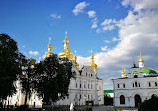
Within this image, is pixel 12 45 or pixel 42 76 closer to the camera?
pixel 12 45

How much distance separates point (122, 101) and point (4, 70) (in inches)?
1310

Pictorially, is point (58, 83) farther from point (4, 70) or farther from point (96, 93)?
point (96, 93)

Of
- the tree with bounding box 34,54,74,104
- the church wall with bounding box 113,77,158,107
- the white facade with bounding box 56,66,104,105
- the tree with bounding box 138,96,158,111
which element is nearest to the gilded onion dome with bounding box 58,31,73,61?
the white facade with bounding box 56,66,104,105

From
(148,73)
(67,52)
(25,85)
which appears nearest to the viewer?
(25,85)

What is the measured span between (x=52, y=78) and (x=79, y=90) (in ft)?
73.2

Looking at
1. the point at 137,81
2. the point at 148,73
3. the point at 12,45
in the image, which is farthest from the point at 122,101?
the point at 12,45

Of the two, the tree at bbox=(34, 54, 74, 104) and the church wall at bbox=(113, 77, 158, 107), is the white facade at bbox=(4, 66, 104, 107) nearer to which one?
the church wall at bbox=(113, 77, 158, 107)

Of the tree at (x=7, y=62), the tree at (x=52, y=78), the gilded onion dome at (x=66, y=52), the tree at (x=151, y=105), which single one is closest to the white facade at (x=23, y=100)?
the gilded onion dome at (x=66, y=52)

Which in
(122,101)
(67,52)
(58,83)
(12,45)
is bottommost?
(122,101)

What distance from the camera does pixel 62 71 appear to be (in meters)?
26.7

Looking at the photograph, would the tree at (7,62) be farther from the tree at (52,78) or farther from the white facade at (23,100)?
the white facade at (23,100)

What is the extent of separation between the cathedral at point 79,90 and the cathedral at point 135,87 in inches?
383

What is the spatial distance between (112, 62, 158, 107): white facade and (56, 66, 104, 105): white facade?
9712mm

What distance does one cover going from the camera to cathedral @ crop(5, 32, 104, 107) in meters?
44.7
